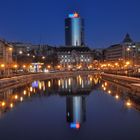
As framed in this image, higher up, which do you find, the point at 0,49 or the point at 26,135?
the point at 0,49

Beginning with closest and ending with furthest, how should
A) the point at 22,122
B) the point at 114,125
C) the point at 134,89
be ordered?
1. the point at 114,125
2. the point at 22,122
3. the point at 134,89

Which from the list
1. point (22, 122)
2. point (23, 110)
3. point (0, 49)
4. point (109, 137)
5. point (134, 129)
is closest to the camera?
point (109, 137)

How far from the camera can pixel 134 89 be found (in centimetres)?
4359

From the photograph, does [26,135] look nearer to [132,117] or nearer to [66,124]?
[66,124]

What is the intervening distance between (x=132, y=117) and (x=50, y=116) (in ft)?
21.8

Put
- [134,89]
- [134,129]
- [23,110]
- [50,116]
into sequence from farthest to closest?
[134,89] → [23,110] → [50,116] → [134,129]

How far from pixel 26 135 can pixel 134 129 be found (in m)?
6.89

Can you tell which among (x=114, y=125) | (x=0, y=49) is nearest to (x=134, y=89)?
(x=114, y=125)

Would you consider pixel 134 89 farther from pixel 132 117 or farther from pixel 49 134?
pixel 49 134

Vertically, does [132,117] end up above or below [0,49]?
below

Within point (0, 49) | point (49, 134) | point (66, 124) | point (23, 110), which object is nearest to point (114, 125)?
point (66, 124)

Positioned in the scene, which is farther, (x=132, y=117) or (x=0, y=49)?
(x=0, y=49)

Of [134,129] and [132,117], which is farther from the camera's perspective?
[132,117]

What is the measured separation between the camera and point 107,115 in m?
27.9
